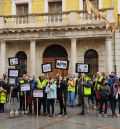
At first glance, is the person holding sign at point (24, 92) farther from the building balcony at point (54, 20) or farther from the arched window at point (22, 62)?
the arched window at point (22, 62)

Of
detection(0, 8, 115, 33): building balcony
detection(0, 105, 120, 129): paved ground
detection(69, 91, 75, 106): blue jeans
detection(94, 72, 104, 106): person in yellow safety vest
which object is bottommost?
detection(0, 105, 120, 129): paved ground

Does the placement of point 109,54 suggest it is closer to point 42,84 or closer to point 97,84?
point 97,84

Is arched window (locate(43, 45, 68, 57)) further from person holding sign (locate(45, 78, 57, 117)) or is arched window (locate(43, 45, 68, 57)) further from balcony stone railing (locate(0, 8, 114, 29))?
person holding sign (locate(45, 78, 57, 117))

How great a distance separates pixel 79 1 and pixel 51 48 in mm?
4012

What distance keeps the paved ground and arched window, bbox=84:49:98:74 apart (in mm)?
10557

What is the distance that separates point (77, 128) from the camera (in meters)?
14.2

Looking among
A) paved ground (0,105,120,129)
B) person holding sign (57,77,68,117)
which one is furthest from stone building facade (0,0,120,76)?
paved ground (0,105,120,129)

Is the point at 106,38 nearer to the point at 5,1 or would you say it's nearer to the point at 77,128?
the point at 5,1

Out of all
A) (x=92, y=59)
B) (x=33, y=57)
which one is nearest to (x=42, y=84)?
(x=33, y=57)

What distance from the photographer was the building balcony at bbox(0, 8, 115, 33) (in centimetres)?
2677

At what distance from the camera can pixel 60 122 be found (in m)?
15.7

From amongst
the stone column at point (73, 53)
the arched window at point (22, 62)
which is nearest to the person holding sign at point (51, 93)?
the stone column at point (73, 53)

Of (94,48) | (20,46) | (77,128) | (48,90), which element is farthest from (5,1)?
(77,128)

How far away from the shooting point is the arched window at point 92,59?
93.0 feet
